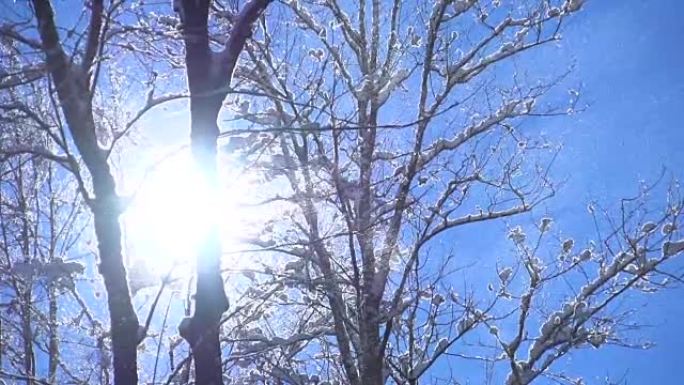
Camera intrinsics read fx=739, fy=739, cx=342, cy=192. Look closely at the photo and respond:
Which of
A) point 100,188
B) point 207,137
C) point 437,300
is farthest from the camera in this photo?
point 437,300

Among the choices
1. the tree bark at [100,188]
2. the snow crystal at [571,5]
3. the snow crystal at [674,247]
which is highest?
the snow crystal at [571,5]

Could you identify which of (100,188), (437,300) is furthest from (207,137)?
(437,300)

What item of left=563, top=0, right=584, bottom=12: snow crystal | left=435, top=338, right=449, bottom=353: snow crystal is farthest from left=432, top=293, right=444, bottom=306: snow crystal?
left=563, top=0, right=584, bottom=12: snow crystal

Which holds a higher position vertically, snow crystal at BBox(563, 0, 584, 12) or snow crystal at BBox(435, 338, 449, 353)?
snow crystal at BBox(563, 0, 584, 12)

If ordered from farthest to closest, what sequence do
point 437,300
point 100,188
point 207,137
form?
point 437,300, point 100,188, point 207,137

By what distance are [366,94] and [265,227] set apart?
8.51ft

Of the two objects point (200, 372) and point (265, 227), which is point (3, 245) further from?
point (200, 372)

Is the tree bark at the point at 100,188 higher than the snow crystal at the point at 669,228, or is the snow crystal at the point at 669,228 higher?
the snow crystal at the point at 669,228

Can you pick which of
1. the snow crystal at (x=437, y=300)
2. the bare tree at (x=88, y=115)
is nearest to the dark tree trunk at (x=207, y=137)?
the bare tree at (x=88, y=115)

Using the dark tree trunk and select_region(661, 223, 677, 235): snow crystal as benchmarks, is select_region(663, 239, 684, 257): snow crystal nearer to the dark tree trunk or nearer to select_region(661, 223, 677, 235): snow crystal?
select_region(661, 223, 677, 235): snow crystal

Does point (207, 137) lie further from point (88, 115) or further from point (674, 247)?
point (674, 247)

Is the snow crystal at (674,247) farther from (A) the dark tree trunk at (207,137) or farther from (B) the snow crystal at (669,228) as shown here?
(A) the dark tree trunk at (207,137)

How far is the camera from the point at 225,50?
3.84 metres

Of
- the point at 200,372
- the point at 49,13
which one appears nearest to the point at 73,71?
the point at 49,13
